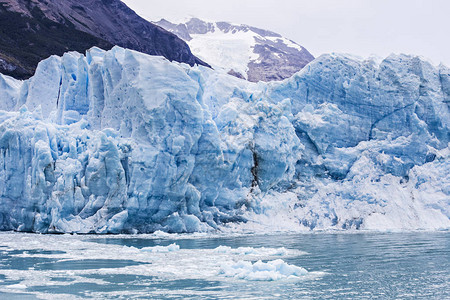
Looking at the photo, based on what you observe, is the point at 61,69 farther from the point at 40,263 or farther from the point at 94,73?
the point at 40,263

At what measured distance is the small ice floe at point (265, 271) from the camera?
10.6m

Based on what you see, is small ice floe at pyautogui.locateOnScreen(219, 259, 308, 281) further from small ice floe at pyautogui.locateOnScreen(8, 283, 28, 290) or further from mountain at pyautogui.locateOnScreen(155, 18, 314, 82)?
mountain at pyautogui.locateOnScreen(155, 18, 314, 82)

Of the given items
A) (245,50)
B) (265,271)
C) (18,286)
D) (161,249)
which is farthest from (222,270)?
(245,50)

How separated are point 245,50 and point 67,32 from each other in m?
37.7

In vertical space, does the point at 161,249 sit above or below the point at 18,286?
above

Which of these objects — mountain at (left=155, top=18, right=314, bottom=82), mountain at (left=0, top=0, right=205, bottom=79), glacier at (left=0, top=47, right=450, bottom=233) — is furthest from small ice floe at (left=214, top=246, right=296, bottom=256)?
mountain at (left=155, top=18, right=314, bottom=82)

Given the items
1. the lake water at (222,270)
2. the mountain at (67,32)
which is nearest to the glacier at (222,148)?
the lake water at (222,270)

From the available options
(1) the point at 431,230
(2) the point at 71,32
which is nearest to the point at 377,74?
(1) the point at 431,230

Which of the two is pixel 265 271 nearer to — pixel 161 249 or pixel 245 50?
pixel 161 249

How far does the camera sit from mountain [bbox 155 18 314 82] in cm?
9073

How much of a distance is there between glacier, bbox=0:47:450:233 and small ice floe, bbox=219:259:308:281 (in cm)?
1003

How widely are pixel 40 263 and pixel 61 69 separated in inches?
629

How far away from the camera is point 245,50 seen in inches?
3935

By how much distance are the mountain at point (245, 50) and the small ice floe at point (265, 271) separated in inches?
2518
